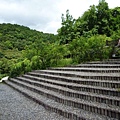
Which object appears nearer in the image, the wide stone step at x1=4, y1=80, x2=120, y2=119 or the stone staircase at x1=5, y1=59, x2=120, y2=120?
the wide stone step at x1=4, y1=80, x2=120, y2=119

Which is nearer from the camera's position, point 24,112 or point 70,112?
point 70,112

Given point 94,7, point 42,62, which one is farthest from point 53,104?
point 94,7

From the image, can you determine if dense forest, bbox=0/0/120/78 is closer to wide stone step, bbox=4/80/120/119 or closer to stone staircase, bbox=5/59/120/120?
stone staircase, bbox=5/59/120/120

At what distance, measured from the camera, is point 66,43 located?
2384 centimetres

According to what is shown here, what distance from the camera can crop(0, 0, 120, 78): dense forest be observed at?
1354cm

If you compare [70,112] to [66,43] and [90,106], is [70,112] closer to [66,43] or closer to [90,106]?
[90,106]

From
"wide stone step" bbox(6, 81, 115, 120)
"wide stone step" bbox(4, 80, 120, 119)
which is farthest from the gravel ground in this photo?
"wide stone step" bbox(4, 80, 120, 119)

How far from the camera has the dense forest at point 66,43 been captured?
44.4 feet

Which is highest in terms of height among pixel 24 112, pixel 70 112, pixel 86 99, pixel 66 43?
pixel 66 43

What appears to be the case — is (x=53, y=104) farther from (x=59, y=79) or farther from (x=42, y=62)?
(x=42, y=62)

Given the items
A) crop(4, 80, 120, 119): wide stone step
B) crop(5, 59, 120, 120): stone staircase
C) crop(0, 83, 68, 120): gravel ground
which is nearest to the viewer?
crop(4, 80, 120, 119): wide stone step

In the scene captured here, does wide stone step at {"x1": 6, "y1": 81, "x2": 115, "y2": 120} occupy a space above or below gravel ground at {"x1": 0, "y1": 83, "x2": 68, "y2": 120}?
above

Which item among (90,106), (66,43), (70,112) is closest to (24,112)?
(70,112)

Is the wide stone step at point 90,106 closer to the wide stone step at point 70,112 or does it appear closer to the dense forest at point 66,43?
the wide stone step at point 70,112
